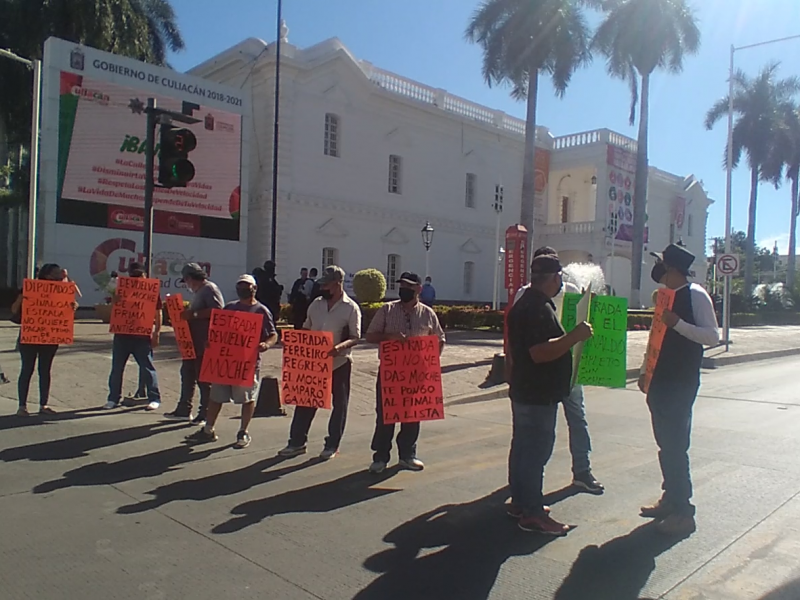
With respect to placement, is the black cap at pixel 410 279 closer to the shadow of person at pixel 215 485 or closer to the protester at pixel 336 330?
the protester at pixel 336 330

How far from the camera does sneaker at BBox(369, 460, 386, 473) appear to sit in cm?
623

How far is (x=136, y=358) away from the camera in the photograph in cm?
888

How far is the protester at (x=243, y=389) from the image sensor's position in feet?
22.9

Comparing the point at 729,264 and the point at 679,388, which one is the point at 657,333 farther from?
the point at 729,264

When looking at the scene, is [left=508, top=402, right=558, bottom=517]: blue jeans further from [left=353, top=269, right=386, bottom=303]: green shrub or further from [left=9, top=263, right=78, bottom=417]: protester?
[left=353, top=269, right=386, bottom=303]: green shrub

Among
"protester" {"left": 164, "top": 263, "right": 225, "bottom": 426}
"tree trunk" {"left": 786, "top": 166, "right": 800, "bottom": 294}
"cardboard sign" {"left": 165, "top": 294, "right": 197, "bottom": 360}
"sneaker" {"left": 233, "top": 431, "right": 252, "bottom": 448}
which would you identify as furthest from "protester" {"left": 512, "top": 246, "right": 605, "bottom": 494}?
"tree trunk" {"left": 786, "top": 166, "right": 800, "bottom": 294}

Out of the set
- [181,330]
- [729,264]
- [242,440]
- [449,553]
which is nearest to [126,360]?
[181,330]

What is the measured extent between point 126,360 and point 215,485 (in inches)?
143

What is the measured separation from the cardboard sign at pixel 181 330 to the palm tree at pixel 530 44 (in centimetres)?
1937

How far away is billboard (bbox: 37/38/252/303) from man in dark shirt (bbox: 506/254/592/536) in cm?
2040

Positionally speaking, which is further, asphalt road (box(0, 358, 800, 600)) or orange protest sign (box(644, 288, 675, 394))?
orange protest sign (box(644, 288, 675, 394))

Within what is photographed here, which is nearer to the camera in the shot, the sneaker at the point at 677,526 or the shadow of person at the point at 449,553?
the shadow of person at the point at 449,553

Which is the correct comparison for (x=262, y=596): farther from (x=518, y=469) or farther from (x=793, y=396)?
(x=793, y=396)

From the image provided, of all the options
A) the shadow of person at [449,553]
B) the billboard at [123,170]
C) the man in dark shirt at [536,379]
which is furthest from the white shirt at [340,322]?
the billboard at [123,170]
